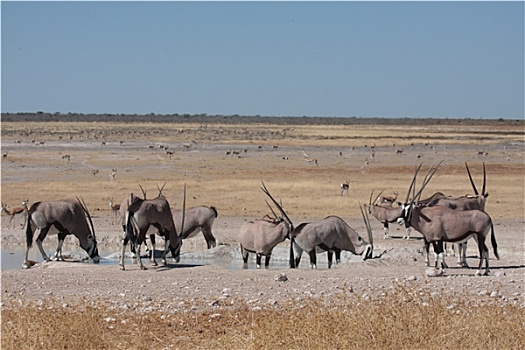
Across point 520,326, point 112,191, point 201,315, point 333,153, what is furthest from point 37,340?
point 333,153

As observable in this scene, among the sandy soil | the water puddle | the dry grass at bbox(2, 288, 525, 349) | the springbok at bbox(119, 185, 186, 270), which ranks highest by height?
the springbok at bbox(119, 185, 186, 270)

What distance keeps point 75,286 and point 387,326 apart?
5.97 m

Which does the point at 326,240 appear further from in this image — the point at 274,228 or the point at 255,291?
the point at 255,291

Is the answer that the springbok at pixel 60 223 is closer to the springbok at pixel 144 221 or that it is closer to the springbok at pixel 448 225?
the springbok at pixel 144 221

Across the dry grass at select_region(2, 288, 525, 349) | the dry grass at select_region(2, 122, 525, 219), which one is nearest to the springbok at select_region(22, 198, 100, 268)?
the dry grass at select_region(2, 288, 525, 349)

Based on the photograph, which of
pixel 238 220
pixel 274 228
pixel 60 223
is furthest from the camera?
pixel 238 220

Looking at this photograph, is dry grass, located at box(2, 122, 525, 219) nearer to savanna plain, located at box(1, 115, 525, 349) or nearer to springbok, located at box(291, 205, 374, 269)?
savanna plain, located at box(1, 115, 525, 349)

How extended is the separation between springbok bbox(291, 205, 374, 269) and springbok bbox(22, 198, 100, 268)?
3.98m

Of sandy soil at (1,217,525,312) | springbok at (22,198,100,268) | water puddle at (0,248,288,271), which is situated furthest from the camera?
water puddle at (0,248,288,271)

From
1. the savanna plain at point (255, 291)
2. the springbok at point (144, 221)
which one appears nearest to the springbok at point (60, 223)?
the savanna plain at point (255, 291)

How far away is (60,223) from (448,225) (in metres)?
7.26

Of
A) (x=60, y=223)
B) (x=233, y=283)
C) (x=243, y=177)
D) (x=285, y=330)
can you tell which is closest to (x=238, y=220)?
(x=60, y=223)

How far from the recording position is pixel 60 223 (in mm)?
16422

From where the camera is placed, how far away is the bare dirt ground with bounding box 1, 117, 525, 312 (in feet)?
38.3
